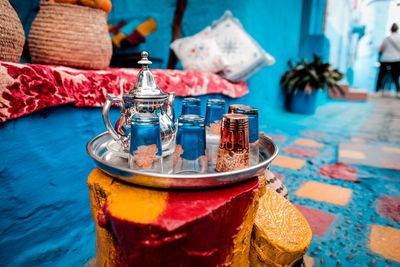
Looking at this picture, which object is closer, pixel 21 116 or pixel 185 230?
pixel 185 230

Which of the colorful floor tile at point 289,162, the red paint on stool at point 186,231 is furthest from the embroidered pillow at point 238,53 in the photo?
the red paint on stool at point 186,231

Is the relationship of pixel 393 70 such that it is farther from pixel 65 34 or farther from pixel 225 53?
pixel 65 34

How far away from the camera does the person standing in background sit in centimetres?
715

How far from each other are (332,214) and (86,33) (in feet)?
5.07

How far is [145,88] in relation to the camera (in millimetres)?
696

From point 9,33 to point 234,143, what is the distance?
888 millimetres

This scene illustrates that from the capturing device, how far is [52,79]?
90 centimetres

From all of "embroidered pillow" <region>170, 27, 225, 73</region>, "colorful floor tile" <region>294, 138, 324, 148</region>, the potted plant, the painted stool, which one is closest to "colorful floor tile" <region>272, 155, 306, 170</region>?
"colorful floor tile" <region>294, 138, 324, 148</region>

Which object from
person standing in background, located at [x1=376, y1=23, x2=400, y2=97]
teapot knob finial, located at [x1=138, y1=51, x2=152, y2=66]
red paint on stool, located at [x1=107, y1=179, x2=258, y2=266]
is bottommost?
red paint on stool, located at [x1=107, y1=179, x2=258, y2=266]

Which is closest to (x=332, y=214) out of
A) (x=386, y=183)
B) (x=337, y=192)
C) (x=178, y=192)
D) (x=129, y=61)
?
(x=337, y=192)

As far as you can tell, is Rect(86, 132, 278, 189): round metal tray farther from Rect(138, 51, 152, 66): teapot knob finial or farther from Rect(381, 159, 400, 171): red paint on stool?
Rect(381, 159, 400, 171): red paint on stool

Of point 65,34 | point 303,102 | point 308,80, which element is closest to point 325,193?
point 65,34

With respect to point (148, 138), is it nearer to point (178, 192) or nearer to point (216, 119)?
point (178, 192)

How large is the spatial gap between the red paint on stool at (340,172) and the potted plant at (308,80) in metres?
2.33
